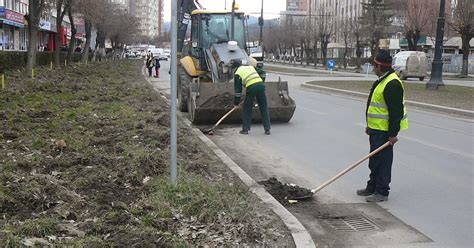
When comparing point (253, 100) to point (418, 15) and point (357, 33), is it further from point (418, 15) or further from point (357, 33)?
point (357, 33)

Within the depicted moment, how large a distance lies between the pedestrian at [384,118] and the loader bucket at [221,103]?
19.6 feet

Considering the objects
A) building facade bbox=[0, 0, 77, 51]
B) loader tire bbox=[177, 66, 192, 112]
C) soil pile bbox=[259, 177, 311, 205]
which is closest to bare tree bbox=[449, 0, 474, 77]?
building facade bbox=[0, 0, 77, 51]

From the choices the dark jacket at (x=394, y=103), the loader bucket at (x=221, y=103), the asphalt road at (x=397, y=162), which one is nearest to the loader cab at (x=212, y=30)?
the loader bucket at (x=221, y=103)

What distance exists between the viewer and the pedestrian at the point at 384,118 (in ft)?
20.2

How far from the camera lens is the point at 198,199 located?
5.38 metres

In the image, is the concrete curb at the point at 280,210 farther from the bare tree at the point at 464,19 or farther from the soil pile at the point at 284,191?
the bare tree at the point at 464,19

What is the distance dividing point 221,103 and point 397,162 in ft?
15.8

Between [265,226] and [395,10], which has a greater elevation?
[395,10]

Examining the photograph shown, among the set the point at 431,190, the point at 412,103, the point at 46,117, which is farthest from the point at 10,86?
the point at 431,190

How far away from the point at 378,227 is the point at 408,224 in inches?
13.9

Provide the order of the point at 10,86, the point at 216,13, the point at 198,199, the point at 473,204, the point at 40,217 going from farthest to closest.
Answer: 1. the point at 10,86
2. the point at 216,13
3. the point at 473,204
4. the point at 198,199
5. the point at 40,217

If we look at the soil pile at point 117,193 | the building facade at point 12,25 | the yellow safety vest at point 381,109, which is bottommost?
the soil pile at point 117,193

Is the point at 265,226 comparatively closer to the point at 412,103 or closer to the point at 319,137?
the point at 319,137

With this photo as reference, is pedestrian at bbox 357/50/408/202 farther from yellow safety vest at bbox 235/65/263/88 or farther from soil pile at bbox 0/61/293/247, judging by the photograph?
yellow safety vest at bbox 235/65/263/88
